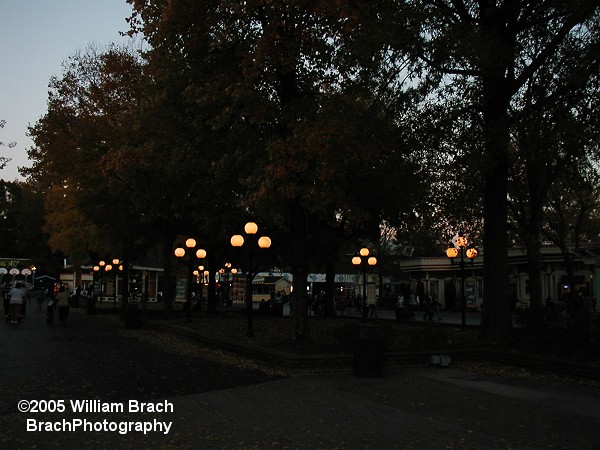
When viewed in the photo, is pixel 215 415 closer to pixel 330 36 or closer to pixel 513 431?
pixel 513 431

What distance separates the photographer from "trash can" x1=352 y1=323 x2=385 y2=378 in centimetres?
1244

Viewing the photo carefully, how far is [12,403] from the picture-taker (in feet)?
30.8

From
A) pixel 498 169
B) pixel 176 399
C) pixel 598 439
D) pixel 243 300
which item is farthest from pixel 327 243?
pixel 243 300

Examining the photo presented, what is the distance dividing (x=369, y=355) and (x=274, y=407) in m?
3.59

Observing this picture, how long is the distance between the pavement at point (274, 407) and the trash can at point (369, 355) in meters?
0.31

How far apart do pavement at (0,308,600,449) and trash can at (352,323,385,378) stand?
307 mm

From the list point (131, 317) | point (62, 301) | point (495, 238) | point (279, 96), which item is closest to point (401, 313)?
point (131, 317)

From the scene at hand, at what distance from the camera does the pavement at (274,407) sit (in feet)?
24.4

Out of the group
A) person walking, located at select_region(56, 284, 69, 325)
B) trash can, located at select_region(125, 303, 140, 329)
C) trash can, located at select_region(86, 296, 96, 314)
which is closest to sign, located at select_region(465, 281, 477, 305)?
trash can, located at select_region(86, 296, 96, 314)

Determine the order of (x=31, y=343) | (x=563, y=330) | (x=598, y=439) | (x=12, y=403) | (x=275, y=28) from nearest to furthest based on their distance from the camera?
(x=598, y=439) → (x=12, y=403) → (x=563, y=330) → (x=275, y=28) → (x=31, y=343)

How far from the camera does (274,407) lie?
937 cm

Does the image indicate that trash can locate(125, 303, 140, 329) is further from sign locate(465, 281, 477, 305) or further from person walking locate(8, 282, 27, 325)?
sign locate(465, 281, 477, 305)

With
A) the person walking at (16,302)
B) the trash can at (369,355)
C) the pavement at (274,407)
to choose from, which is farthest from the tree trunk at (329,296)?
the trash can at (369,355)

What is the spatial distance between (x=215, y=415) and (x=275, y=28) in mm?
10060
